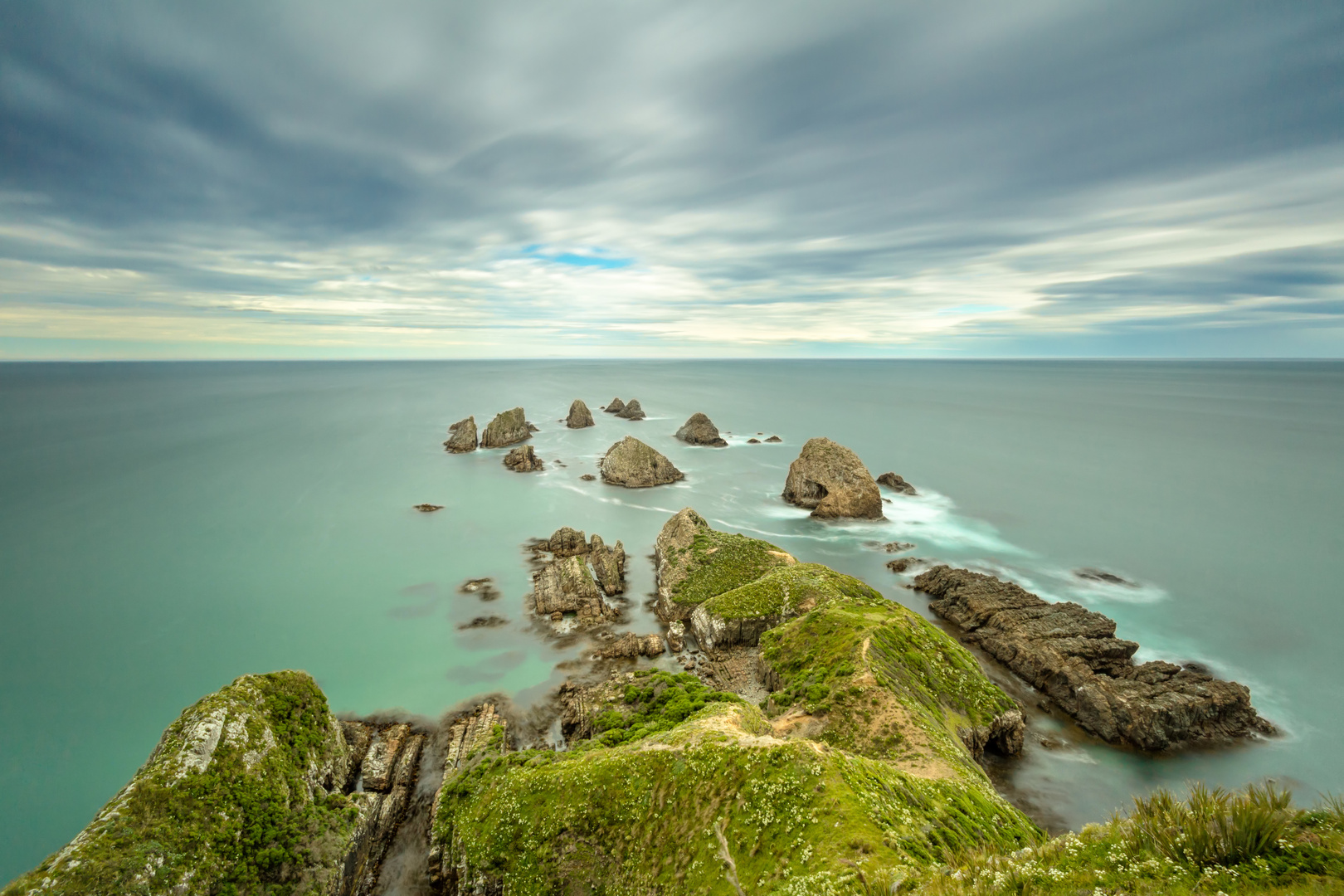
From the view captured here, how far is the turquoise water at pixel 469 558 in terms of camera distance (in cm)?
2789

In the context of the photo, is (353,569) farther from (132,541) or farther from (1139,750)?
(1139,750)

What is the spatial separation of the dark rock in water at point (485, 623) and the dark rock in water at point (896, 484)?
52.7 metres

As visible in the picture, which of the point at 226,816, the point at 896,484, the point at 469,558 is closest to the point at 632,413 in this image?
the point at 896,484

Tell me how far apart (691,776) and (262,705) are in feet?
56.8

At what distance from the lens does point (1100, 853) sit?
9023 mm

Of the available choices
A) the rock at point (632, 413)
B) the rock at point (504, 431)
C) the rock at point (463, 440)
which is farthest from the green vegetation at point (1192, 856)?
the rock at point (632, 413)

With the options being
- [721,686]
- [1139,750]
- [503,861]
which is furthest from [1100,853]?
[1139,750]

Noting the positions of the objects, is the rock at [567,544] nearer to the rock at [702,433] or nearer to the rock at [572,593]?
the rock at [572,593]

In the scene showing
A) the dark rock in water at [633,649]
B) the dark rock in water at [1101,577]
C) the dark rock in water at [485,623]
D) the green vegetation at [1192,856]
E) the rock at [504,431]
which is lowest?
the dark rock in water at [485,623]

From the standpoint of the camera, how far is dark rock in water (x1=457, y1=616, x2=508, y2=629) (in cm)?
3722

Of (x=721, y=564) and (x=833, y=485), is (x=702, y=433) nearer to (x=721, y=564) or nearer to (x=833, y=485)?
(x=833, y=485)

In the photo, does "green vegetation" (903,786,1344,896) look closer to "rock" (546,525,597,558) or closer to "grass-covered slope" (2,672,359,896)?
"grass-covered slope" (2,672,359,896)

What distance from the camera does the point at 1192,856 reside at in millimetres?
8062

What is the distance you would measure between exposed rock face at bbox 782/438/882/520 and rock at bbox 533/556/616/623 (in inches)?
1145
